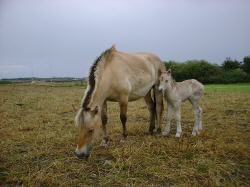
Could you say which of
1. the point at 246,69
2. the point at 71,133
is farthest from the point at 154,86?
the point at 246,69

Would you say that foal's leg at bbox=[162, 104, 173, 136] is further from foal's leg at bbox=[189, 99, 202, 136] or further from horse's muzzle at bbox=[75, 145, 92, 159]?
horse's muzzle at bbox=[75, 145, 92, 159]

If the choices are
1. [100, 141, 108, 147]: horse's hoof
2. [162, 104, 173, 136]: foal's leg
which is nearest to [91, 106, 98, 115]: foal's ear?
[100, 141, 108, 147]: horse's hoof

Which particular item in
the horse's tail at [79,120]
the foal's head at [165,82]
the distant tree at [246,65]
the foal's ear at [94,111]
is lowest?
the horse's tail at [79,120]

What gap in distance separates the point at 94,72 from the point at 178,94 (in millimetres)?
2682

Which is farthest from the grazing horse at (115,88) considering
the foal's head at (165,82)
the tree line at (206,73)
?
the tree line at (206,73)

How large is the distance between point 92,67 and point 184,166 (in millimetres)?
2891

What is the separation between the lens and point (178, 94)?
838 cm

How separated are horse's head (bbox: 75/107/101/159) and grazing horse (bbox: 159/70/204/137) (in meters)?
2.74

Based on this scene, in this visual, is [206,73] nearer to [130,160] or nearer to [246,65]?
[246,65]

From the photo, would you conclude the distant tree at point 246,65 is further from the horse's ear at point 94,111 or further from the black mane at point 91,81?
the horse's ear at point 94,111

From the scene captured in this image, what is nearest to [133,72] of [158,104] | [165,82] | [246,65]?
[165,82]

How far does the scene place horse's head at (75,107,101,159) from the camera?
18.9 ft

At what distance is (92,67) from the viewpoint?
6.89 metres

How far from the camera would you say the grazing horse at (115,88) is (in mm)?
5875
